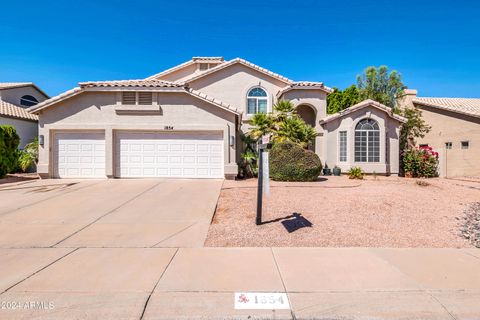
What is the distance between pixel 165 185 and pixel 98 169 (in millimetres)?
4239

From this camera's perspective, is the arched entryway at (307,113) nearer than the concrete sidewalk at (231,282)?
No

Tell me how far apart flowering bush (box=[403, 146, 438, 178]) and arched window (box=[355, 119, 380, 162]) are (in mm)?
2245

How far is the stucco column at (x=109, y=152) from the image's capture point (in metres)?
12.5

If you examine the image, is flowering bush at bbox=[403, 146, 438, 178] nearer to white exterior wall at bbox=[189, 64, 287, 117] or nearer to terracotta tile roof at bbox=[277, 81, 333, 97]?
terracotta tile roof at bbox=[277, 81, 333, 97]

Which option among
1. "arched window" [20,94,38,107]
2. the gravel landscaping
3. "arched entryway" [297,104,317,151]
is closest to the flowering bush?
"arched entryway" [297,104,317,151]

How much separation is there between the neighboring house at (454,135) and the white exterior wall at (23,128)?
2891cm

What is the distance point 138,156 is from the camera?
12.8 meters

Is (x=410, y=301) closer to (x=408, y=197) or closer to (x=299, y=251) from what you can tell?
(x=299, y=251)

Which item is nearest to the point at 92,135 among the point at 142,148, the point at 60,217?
the point at 142,148

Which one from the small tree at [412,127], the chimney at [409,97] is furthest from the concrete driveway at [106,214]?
the chimney at [409,97]

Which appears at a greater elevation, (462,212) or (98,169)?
(98,169)

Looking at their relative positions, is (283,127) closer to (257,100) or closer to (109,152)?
(257,100)

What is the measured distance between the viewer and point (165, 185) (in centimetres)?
1105

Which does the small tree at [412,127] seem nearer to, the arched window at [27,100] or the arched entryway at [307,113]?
the arched entryway at [307,113]
